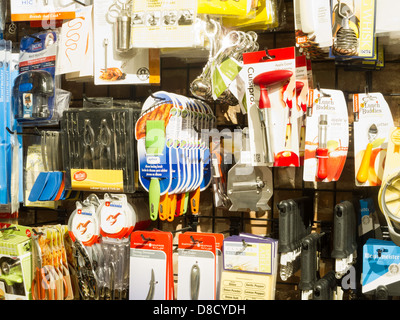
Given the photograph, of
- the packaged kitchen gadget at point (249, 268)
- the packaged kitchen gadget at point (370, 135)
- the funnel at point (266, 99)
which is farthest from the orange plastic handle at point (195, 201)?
the packaged kitchen gadget at point (370, 135)

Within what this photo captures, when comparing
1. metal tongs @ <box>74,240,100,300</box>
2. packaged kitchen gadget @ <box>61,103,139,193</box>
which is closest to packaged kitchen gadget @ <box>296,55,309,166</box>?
packaged kitchen gadget @ <box>61,103,139,193</box>

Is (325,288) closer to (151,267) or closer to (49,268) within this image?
(151,267)

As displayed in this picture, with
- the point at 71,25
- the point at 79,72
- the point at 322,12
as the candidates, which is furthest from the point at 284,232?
the point at 71,25

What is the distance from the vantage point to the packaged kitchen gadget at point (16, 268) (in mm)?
2090

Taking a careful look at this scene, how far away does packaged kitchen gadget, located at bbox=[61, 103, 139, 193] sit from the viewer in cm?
193

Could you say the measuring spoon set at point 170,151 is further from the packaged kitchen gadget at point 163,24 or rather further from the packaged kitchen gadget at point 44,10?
the packaged kitchen gadget at point 44,10

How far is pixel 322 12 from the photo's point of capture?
1620 millimetres

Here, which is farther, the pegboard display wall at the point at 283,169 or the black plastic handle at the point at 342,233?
the pegboard display wall at the point at 283,169

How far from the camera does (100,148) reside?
1969 millimetres

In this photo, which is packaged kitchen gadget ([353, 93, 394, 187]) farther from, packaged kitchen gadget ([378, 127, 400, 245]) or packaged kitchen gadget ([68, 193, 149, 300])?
packaged kitchen gadget ([68, 193, 149, 300])

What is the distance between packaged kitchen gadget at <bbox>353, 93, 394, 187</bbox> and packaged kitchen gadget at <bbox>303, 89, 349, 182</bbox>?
0.04 meters

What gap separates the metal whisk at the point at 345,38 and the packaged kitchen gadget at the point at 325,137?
0.17m

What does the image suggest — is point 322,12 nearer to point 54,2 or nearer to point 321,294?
point 321,294

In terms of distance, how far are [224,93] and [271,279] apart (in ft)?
2.09
